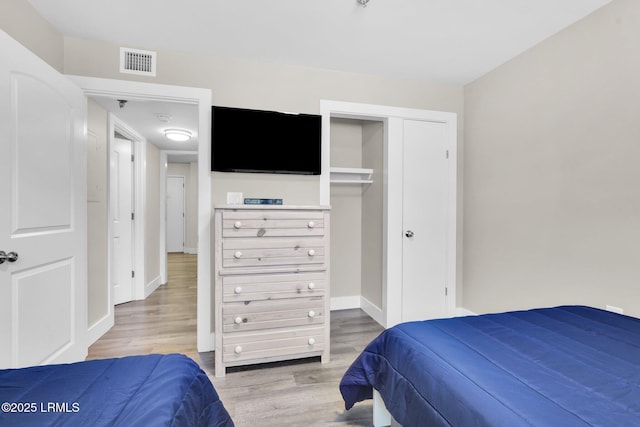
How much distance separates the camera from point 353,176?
339cm

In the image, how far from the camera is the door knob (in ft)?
4.90

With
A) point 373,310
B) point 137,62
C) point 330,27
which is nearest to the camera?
point 330,27

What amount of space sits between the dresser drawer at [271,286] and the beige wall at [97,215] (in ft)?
4.84

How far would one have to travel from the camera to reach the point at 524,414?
0.80 m

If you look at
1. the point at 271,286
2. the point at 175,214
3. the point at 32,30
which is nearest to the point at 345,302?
the point at 271,286

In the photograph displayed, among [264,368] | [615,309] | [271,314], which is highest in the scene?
[615,309]

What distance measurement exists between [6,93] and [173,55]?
1.21 metres

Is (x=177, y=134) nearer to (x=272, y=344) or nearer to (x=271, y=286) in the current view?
(x=271, y=286)

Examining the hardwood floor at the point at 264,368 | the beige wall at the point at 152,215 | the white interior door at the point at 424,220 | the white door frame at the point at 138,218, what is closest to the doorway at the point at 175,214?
the beige wall at the point at 152,215

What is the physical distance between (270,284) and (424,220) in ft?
5.77

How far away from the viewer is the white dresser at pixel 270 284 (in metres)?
2.11

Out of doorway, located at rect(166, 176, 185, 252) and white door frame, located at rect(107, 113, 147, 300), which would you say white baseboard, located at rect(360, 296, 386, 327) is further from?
doorway, located at rect(166, 176, 185, 252)

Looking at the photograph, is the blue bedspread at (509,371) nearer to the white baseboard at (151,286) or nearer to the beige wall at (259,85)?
the beige wall at (259,85)

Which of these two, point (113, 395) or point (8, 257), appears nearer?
point (113, 395)
